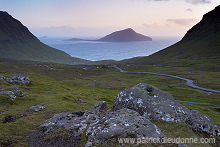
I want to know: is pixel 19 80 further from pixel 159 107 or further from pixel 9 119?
pixel 159 107

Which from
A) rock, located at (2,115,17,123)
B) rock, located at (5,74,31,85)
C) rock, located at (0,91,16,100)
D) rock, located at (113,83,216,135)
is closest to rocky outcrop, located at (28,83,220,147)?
rock, located at (113,83,216,135)

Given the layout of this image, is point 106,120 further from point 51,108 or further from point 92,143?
point 51,108

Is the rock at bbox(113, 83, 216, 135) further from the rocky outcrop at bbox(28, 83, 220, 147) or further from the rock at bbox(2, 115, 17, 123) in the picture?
the rock at bbox(2, 115, 17, 123)

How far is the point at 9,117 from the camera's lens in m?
19.8

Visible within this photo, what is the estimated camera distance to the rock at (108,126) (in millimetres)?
11656

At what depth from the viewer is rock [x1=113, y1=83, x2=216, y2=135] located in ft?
52.9

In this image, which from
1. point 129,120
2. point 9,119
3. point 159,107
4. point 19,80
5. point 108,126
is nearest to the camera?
point 108,126

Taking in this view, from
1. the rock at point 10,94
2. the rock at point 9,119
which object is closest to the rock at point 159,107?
the rock at point 9,119

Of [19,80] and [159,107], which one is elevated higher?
[159,107]

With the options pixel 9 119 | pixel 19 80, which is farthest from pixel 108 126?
pixel 19 80

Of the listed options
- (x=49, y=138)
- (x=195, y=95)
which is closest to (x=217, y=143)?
(x=49, y=138)

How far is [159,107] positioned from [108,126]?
6671 millimetres

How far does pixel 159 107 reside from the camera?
658 inches

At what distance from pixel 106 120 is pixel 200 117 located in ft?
33.9
